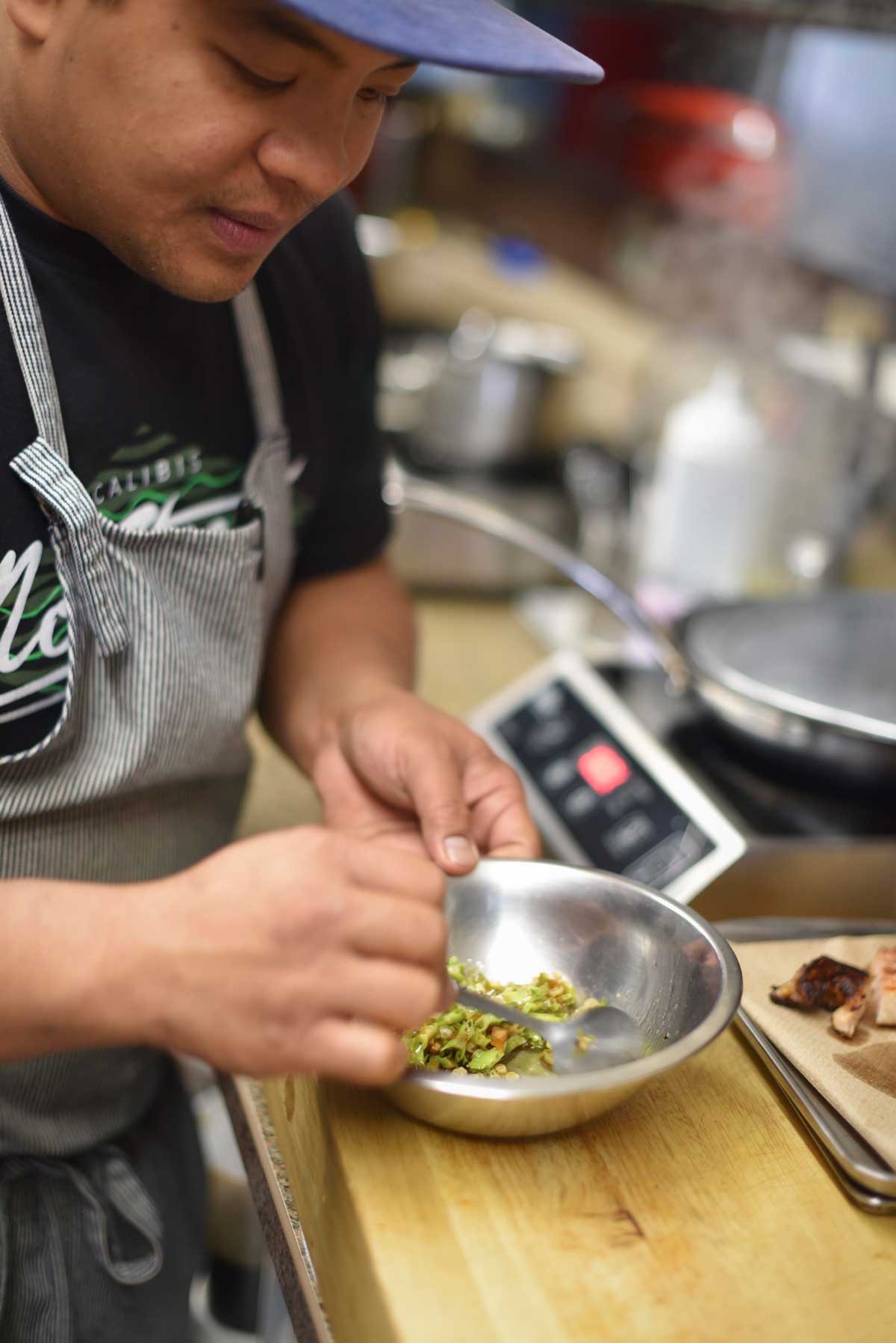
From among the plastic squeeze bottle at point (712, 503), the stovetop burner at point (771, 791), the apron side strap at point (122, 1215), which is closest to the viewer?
the apron side strap at point (122, 1215)

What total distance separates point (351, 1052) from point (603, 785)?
67 cm

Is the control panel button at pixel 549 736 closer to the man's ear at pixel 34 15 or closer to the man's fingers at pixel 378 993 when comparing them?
the man's fingers at pixel 378 993

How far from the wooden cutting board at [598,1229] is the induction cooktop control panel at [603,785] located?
304 mm

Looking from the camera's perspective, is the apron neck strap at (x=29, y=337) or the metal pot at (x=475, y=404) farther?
the metal pot at (x=475, y=404)

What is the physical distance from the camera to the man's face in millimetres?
800

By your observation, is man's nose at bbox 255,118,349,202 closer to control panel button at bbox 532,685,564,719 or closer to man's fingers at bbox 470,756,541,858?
man's fingers at bbox 470,756,541,858

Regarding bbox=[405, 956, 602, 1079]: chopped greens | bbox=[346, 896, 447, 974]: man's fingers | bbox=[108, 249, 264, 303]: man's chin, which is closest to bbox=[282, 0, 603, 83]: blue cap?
bbox=[108, 249, 264, 303]: man's chin

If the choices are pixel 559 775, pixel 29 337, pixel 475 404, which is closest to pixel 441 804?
pixel 559 775

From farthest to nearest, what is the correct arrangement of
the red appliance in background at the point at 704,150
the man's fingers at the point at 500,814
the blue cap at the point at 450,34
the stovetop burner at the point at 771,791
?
1. the red appliance in background at the point at 704,150
2. the stovetop burner at the point at 771,791
3. the man's fingers at the point at 500,814
4. the blue cap at the point at 450,34

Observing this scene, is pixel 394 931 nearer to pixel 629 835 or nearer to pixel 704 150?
pixel 629 835

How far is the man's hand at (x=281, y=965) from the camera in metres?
0.72

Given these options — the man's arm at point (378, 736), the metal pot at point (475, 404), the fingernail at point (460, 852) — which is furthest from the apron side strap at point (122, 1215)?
the metal pot at point (475, 404)

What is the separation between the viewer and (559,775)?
1.40 meters

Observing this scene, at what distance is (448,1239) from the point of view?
0.77m
